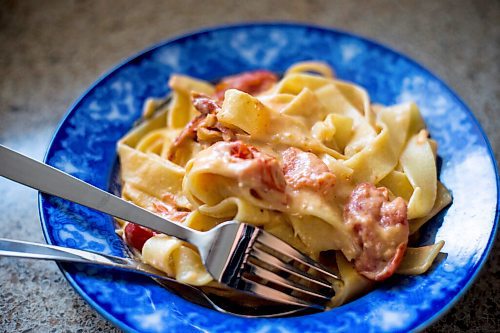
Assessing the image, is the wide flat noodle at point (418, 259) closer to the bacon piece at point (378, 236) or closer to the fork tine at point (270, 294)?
the bacon piece at point (378, 236)

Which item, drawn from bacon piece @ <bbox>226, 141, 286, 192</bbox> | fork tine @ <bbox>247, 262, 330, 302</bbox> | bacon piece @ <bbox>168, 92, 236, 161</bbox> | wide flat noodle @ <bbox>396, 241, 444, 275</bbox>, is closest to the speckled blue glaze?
wide flat noodle @ <bbox>396, 241, 444, 275</bbox>

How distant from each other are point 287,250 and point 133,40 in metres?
2.41

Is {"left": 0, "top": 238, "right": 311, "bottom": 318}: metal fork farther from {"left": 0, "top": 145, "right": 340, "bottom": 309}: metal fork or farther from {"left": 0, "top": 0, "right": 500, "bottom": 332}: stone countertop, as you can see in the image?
{"left": 0, "top": 0, "right": 500, "bottom": 332}: stone countertop

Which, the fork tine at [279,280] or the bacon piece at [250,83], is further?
the bacon piece at [250,83]

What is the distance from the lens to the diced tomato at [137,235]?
7.93 feet

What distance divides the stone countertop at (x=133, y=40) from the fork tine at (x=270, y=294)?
4.12 feet

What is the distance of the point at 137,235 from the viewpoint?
2.43m

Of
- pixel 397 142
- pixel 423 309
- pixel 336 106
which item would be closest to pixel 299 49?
pixel 336 106

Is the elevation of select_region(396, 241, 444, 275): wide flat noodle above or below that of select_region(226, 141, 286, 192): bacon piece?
below

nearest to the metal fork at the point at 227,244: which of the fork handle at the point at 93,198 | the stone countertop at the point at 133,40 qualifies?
the fork handle at the point at 93,198

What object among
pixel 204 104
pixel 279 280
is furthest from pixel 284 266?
pixel 204 104

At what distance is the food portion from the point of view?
2217 millimetres

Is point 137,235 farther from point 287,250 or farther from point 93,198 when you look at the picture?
point 287,250

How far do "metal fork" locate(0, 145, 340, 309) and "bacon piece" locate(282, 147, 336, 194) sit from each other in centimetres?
27
